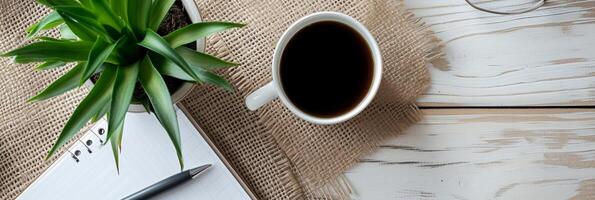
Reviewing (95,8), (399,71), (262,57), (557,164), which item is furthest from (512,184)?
(95,8)

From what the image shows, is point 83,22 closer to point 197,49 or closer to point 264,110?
point 197,49

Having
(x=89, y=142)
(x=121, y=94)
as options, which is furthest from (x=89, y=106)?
(x=89, y=142)

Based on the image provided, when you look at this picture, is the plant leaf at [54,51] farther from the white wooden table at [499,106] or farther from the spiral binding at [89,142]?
the white wooden table at [499,106]

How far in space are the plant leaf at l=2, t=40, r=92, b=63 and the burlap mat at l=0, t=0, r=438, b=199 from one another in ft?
0.53

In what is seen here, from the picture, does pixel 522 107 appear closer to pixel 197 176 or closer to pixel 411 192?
pixel 411 192

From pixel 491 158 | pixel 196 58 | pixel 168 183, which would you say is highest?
pixel 196 58

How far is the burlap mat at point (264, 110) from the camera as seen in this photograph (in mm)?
592

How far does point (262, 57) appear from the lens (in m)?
0.60

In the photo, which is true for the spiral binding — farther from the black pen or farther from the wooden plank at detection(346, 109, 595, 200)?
the wooden plank at detection(346, 109, 595, 200)

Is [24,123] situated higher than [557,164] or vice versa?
[24,123]

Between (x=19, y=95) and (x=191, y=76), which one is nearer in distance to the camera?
(x=191, y=76)

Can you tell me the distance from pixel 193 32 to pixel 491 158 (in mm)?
330

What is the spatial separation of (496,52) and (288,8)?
0.69ft

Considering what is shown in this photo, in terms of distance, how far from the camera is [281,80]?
0.56m
